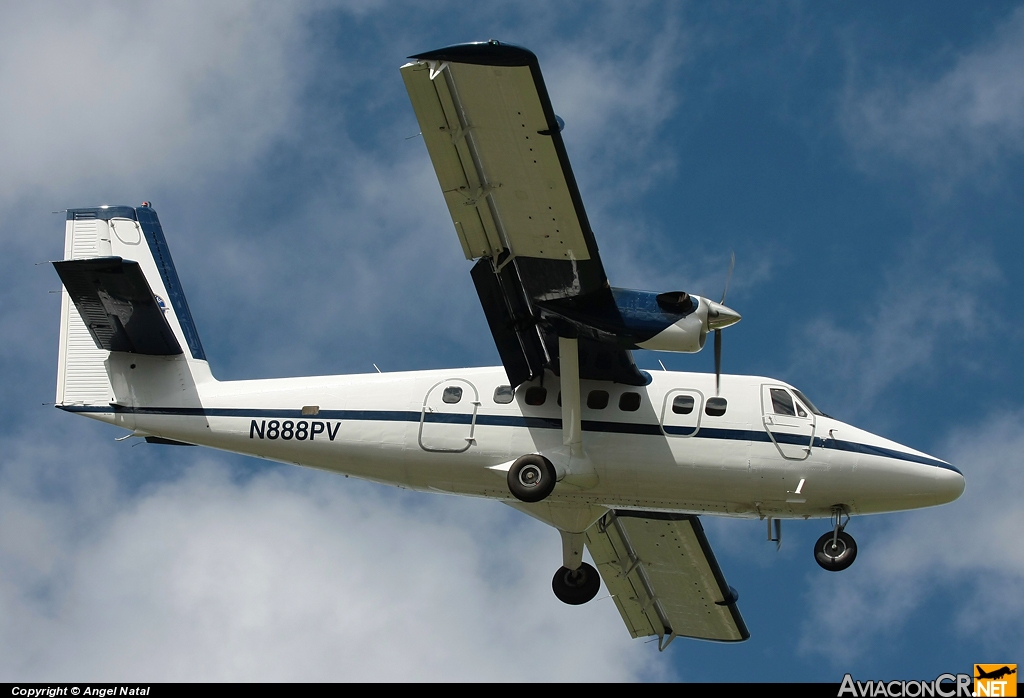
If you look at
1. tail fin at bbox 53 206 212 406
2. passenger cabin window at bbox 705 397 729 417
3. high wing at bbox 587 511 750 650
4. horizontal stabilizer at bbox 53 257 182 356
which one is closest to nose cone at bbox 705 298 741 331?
passenger cabin window at bbox 705 397 729 417

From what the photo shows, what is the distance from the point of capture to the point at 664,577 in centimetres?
2366

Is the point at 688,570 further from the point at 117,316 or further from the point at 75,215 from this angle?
the point at 75,215

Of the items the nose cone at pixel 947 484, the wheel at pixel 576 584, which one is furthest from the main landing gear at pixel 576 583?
the nose cone at pixel 947 484

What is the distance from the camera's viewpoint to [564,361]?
19.7 metres

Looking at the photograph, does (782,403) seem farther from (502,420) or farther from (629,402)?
(502,420)

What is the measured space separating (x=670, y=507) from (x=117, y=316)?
31.8 ft

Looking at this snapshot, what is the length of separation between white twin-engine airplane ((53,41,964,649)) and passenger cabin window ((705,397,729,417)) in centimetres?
2

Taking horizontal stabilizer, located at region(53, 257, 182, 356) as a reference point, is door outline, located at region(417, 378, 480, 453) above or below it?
below

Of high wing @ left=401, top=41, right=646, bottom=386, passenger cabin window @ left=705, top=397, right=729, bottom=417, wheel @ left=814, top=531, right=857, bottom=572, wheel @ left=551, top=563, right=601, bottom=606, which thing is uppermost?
high wing @ left=401, top=41, right=646, bottom=386

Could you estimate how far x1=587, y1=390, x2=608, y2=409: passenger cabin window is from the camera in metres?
20.3

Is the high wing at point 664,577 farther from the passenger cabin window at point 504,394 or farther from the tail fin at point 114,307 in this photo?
the tail fin at point 114,307

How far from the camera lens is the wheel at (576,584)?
74.1 feet

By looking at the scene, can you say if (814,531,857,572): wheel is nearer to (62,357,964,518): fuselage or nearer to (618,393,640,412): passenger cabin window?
(62,357,964,518): fuselage

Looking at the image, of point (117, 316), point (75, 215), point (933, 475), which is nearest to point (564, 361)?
point (933, 475)
